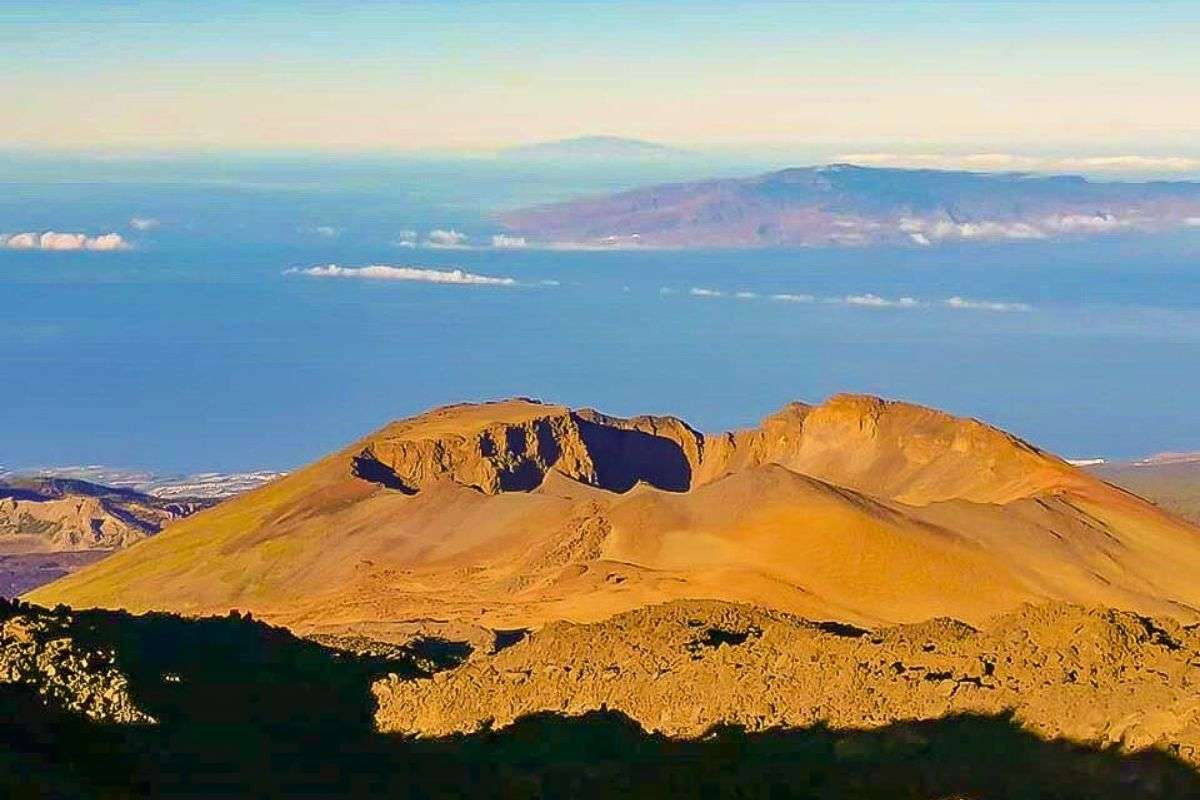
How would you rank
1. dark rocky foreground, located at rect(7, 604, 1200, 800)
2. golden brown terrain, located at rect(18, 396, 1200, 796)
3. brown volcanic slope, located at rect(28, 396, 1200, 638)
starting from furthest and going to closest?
brown volcanic slope, located at rect(28, 396, 1200, 638) → golden brown terrain, located at rect(18, 396, 1200, 796) → dark rocky foreground, located at rect(7, 604, 1200, 800)

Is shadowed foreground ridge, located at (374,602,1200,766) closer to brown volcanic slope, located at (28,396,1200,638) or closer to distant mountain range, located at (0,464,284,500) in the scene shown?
brown volcanic slope, located at (28,396,1200,638)

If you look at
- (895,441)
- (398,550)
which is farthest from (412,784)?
(895,441)

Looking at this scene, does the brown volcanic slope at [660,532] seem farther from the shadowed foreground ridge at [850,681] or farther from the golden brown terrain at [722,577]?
the shadowed foreground ridge at [850,681]

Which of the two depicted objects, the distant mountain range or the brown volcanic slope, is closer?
the brown volcanic slope

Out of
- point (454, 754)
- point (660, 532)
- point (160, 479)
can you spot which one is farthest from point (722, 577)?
point (160, 479)

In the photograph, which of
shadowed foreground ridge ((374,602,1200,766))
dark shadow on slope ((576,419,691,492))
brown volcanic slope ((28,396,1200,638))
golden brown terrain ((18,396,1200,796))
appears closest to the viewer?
shadowed foreground ridge ((374,602,1200,766))

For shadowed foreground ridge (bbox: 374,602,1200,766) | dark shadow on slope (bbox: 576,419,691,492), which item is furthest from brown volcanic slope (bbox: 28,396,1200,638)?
shadowed foreground ridge (bbox: 374,602,1200,766)

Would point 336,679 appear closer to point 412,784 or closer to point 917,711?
point 412,784

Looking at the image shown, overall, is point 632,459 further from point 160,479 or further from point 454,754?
point 160,479
